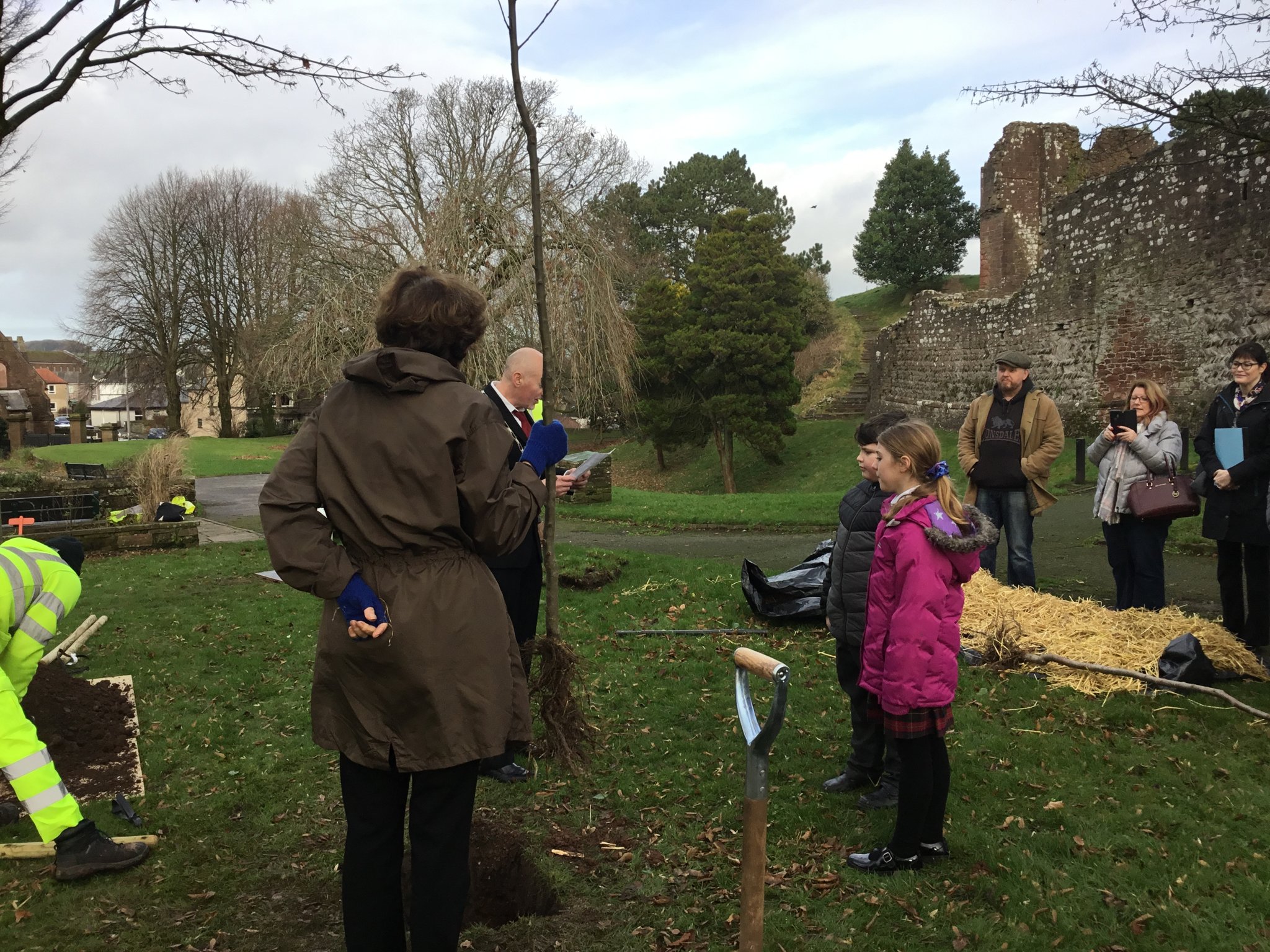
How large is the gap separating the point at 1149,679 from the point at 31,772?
→ 18.0 feet

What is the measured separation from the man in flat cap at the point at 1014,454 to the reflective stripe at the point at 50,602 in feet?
19.9

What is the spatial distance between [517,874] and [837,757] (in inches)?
71.2

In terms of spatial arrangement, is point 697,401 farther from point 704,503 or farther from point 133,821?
point 133,821

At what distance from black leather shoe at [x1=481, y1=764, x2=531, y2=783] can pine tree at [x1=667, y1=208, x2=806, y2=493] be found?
23082 millimetres

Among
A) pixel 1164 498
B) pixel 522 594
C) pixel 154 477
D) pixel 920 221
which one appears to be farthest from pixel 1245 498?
pixel 920 221

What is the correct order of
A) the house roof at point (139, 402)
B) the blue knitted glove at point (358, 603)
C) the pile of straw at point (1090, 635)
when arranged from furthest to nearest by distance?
the house roof at point (139, 402) < the pile of straw at point (1090, 635) < the blue knitted glove at point (358, 603)

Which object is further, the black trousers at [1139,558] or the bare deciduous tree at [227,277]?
the bare deciduous tree at [227,277]

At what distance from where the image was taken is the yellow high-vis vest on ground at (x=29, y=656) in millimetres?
3521

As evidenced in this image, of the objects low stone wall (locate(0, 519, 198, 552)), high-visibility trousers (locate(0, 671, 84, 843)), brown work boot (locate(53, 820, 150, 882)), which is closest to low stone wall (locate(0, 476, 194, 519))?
low stone wall (locate(0, 519, 198, 552))

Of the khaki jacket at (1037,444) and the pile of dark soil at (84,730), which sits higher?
the khaki jacket at (1037,444)

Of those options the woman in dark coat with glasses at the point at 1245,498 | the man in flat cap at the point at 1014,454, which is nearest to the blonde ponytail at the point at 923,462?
the woman in dark coat with glasses at the point at 1245,498

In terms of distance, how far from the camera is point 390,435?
2453 mm

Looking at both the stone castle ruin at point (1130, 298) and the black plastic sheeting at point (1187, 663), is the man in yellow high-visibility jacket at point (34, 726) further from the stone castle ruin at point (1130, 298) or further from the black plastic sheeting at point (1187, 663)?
the stone castle ruin at point (1130, 298)

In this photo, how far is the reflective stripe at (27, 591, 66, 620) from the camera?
3863 millimetres
